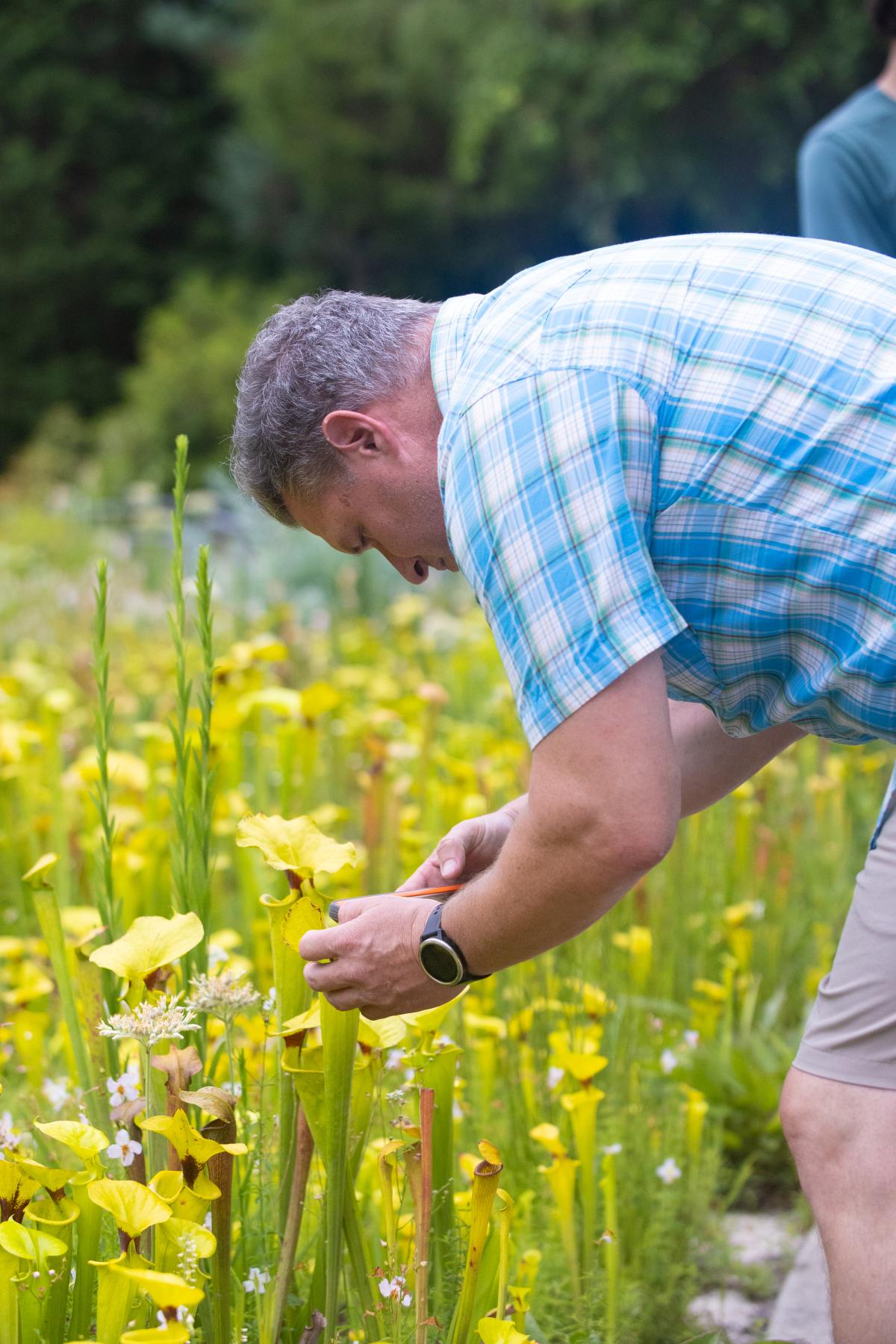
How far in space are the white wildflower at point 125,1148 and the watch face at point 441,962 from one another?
1.12 ft

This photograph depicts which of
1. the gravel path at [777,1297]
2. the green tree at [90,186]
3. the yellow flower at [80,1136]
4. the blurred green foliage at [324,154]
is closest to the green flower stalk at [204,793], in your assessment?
the yellow flower at [80,1136]

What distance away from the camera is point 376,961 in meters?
1.24

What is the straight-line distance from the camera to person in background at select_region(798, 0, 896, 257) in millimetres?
2273

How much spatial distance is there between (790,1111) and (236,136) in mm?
21135

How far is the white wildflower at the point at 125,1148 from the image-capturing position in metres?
1.25

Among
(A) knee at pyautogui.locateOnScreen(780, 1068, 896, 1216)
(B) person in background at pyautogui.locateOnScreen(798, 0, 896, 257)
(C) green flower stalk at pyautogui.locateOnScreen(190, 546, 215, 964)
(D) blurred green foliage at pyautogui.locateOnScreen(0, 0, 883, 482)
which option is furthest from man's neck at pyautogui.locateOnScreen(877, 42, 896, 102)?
(D) blurred green foliage at pyautogui.locateOnScreen(0, 0, 883, 482)

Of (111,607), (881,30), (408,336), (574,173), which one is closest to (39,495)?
(111,607)

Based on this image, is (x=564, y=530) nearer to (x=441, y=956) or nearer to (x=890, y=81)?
(x=441, y=956)

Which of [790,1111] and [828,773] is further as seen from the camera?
[828,773]

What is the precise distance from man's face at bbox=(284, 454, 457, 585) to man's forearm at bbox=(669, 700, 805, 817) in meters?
0.42

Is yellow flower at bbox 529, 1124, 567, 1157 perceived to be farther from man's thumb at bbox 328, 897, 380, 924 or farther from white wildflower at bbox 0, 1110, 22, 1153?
white wildflower at bbox 0, 1110, 22, 1153

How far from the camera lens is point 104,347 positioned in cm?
2073

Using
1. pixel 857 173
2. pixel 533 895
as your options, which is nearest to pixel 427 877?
pixel 533 895

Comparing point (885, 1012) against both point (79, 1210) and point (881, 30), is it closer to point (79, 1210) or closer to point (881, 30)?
point (79, 1210)
